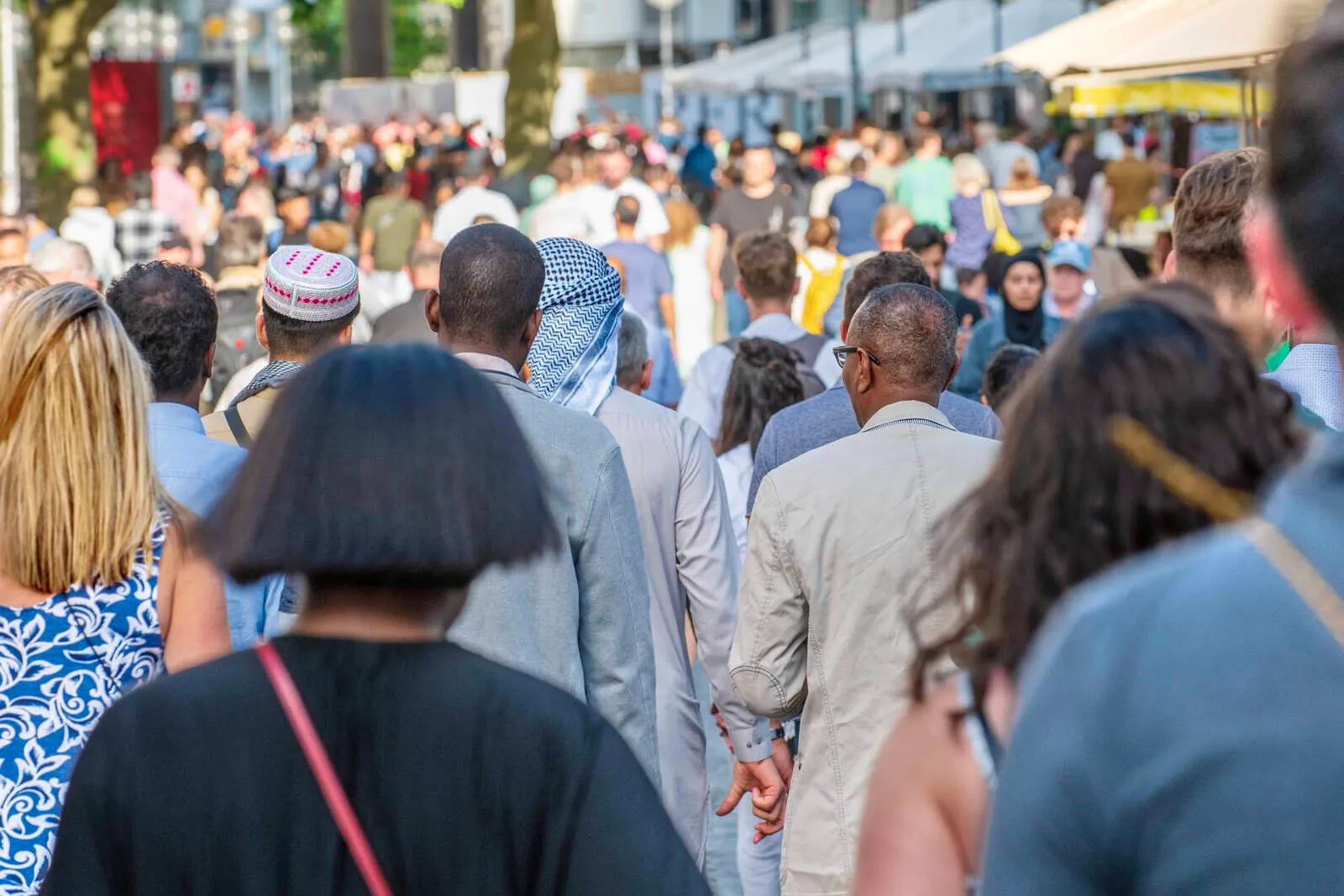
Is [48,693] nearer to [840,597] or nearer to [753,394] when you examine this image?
[840,597]

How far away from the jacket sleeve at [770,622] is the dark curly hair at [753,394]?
2.68 m

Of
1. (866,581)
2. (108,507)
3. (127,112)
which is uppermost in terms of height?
(127,112)

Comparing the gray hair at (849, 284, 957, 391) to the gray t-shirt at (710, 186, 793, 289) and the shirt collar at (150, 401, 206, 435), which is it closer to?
→ the shirt collar at (150, 401, 206, 435)

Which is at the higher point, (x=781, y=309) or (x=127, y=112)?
(x=127, y=112)

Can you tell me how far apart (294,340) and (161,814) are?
309 centimetres

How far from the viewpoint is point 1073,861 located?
135 centimetres

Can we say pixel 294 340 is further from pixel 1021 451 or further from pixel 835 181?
pixel 835 181

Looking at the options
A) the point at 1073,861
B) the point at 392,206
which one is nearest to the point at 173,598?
the point at 1073,861

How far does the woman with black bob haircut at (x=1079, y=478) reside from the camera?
1665mm

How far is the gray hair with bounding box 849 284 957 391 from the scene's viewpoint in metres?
4.21

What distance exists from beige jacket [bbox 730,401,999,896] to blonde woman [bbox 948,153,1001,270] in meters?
10.7

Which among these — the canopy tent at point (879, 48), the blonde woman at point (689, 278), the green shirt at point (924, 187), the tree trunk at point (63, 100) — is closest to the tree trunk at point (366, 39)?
the canopy tent at point (879, 48)

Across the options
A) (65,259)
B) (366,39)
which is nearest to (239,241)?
(65,259)

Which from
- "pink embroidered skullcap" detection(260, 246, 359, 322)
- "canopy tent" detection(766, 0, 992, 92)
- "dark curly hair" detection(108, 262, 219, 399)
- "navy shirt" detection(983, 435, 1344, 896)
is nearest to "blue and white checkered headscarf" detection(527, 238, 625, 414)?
"pink embroidered skullcap" detection(260, 246, 359, 322)
